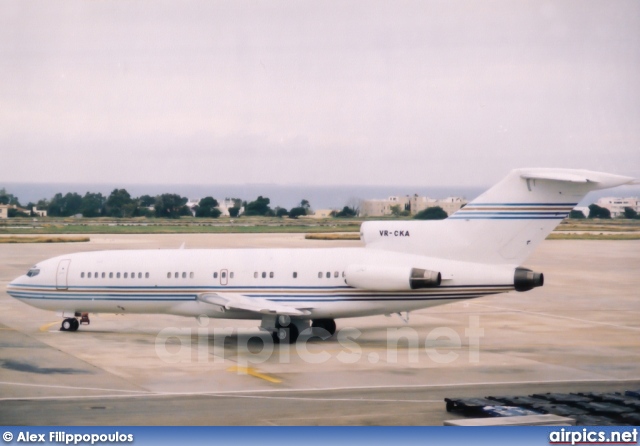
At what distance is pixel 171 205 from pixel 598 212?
35.6m

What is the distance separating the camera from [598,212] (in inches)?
1786

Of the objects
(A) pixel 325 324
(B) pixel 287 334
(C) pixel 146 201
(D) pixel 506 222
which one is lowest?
(B) pixel 287 334

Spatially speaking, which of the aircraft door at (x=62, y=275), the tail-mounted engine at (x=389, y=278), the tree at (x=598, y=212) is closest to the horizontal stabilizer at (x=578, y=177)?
the tail-mounted engine at (x=389, y=278)

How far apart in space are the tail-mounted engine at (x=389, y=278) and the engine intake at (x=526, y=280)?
2.15 metres

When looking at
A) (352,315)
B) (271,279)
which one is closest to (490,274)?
(352,315)

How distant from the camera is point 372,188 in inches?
1182

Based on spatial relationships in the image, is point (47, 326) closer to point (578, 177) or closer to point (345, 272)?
point (345, 272)

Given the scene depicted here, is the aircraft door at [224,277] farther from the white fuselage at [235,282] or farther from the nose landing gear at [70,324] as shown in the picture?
the nose landing gear at [70,324]

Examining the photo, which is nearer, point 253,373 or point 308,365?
point 253,373

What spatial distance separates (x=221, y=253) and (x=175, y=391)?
8.58 meters

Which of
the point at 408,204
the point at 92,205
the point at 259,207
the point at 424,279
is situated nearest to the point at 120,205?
the point at 92,205

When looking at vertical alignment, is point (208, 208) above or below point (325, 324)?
above

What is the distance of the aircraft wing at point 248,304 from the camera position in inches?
1040

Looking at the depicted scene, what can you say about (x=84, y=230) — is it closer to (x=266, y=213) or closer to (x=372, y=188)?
(x=266, y=213)
